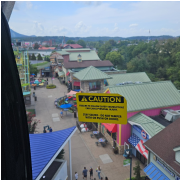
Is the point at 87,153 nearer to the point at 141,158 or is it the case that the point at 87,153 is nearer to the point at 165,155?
the point at 141,158

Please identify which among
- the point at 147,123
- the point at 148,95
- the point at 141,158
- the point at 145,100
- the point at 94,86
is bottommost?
the point at 141,158

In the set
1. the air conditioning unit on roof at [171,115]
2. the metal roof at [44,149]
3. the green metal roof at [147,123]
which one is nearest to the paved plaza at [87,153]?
the green metal roof at [147,123]

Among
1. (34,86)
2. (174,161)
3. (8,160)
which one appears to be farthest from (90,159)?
(34,86)

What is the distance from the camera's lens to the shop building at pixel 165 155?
9.85 m

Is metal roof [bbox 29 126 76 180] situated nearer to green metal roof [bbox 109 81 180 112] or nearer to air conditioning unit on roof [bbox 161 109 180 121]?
green metal roof [bbox 109 81 180 112]

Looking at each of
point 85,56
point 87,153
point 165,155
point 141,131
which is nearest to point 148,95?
point 141,131

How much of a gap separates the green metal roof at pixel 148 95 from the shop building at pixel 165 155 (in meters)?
4.63

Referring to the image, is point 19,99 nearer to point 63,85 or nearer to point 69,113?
point 69,113

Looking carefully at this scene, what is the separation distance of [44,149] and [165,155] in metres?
6.75

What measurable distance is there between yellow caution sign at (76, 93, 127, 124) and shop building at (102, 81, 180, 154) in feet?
31.2

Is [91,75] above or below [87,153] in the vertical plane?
above

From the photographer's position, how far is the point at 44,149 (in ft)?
36.0

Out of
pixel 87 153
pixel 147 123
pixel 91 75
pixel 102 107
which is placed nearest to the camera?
pixel 102 107

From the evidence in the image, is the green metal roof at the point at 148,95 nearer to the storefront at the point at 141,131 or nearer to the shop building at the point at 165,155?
the storefront at the point at 141,131
